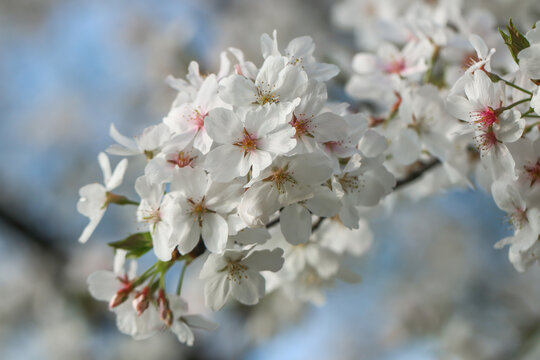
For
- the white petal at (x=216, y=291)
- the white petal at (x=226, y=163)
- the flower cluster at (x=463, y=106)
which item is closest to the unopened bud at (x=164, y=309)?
the white petal at (x=216, y=291)

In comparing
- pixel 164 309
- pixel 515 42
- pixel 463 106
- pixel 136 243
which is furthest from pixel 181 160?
pixel 515 42

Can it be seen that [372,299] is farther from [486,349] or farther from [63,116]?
[63,116]

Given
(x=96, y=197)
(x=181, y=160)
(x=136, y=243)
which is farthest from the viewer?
(x=96, y=197)

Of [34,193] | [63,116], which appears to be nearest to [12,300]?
[34,193]

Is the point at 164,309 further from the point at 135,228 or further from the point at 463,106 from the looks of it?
the point at 135,228

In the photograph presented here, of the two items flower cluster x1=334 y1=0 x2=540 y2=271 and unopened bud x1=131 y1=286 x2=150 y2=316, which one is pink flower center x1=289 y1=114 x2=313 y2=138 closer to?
flower cluster x1=334 y1=0 x2=540 y2=271

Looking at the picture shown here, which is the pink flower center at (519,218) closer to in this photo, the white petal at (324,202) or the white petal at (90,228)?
the white petal at (324,202)

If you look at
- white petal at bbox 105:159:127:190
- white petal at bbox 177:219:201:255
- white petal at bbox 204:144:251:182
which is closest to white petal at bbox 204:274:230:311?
white petal at bbox 177:219:201:255
